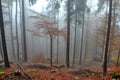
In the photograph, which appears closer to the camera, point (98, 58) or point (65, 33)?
point (65, 33)

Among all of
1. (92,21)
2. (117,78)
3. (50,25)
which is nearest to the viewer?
(117,78)

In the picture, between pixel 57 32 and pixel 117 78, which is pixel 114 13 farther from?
pixel 117 78

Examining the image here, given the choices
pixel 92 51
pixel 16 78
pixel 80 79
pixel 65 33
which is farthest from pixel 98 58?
pixel 16 78

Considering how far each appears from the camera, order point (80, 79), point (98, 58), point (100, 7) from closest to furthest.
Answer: point (80, 79) < point (100, 7) < point (98, 58)

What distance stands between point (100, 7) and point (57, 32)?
8.86 meters

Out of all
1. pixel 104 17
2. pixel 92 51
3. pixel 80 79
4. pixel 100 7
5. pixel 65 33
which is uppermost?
pixel 100 7

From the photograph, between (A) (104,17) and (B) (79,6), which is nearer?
(A) (104,17)

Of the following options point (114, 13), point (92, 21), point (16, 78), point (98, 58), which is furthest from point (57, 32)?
point (92, 21)

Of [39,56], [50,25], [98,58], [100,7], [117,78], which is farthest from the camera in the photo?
[98,58]

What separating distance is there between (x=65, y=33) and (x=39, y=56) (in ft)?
26.7

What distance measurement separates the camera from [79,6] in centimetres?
2367

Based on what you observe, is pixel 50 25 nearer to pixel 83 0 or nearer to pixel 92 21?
pixel 83 0

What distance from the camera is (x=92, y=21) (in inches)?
1772

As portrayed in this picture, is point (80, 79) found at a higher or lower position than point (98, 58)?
higher
